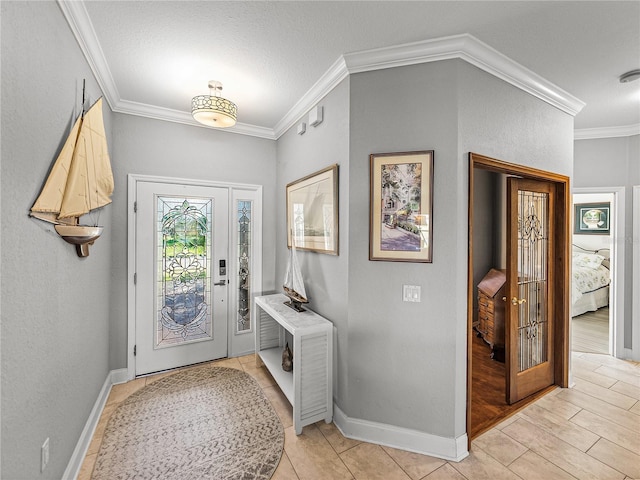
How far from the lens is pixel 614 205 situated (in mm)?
3348

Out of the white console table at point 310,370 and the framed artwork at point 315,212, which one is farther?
the framed artwork at point 315,212

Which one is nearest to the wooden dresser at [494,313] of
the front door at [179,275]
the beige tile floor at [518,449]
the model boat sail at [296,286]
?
the beige tile floor at [518,449]

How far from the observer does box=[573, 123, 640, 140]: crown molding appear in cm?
320

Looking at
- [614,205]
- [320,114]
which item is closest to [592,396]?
[614,205]

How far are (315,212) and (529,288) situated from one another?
2152 millimetres

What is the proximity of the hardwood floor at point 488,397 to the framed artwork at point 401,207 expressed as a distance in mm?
1333

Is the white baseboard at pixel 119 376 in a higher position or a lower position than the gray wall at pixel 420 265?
lower

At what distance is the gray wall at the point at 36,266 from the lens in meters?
1.06

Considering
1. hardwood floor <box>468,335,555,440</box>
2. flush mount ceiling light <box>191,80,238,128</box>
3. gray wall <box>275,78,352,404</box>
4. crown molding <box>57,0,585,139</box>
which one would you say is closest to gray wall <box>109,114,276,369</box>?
crown molding <box>57,0,585,139</box>

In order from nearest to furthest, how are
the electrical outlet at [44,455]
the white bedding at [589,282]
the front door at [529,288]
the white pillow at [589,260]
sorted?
the electrical outlet at [44,455], the front door at [529,288], the white bedding at [589,282], the white pillow at [589,260]

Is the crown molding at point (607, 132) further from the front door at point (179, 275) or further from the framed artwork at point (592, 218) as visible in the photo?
the front door at point (179, 275)

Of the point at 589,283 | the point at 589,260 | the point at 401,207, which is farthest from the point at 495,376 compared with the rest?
the point at 589,260

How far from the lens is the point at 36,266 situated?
127 centimetres

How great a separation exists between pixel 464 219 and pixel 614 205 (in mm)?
2993
